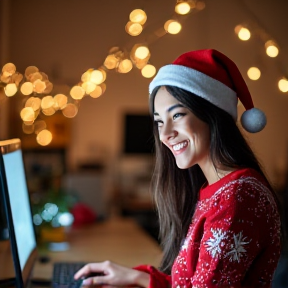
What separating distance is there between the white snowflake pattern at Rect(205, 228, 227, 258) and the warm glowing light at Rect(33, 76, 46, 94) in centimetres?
160

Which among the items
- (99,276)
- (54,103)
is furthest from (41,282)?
(54,103)

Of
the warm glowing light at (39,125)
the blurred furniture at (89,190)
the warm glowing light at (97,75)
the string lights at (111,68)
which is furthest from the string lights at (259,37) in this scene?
the warm glowing light at (39,125)

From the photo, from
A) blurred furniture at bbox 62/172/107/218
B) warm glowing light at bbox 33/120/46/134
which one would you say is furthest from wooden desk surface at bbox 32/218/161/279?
warm glowing light at bbox 33/120/46/134

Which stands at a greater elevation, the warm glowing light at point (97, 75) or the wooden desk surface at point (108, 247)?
the warm glowing light at point (97, 75)

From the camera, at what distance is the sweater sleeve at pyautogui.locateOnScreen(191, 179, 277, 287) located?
105 centimetres

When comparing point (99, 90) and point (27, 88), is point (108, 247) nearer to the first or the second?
point (27, 88)

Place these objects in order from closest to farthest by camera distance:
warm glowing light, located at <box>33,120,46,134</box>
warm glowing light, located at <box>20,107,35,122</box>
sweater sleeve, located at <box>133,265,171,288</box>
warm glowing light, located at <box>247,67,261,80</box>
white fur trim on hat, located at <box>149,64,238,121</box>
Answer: white fur trim on hat, located at <box>149,64,238,121</box>
sweater sleeve, located at <box>133,265,171,288</box>
warm glowing light, located at <box>247,67,261,80</box>
warm glowing light, located at <box>20,107,35,122</box>
warm glowing light, located at <box>33,120,46,134</box>

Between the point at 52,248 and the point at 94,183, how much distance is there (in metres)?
1.38

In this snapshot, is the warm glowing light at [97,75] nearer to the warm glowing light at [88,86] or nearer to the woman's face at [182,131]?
the warm glowing light at [88,86]

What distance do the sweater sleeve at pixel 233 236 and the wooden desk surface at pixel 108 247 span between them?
2.71 ft

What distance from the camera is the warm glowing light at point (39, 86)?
2.51m

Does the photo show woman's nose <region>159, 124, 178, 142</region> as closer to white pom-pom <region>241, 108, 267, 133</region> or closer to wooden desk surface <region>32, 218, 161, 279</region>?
white pom-pom <region>241, 108, 267, 133</region>

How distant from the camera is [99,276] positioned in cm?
134

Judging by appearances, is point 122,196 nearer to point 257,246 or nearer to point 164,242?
point 164,242
